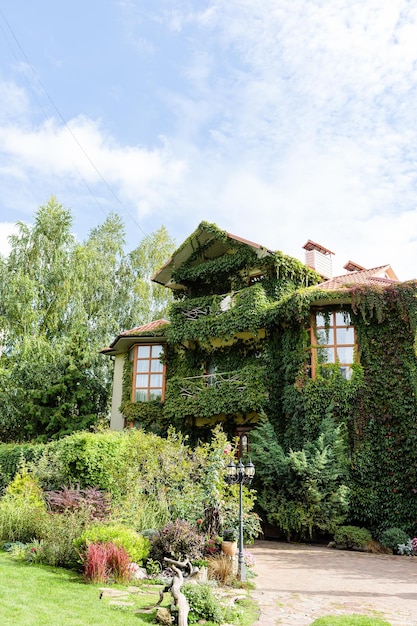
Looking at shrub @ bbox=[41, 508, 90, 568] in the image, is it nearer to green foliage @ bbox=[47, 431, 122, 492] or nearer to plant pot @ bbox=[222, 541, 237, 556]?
plant pot @ bbox=[222, 541, 237, 556]

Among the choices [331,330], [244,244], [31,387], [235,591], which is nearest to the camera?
[235,591]

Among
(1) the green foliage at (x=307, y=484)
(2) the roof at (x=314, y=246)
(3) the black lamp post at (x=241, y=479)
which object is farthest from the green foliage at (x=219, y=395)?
(3) the black lamp post at (x=241, y=479)

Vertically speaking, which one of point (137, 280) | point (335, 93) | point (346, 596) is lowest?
point (346, 596)

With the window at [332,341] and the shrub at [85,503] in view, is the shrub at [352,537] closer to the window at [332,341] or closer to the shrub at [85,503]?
the window at [332,341]

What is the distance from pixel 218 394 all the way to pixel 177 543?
32.6 feet

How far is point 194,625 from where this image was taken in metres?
7.78

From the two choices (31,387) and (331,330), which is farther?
(31,387)

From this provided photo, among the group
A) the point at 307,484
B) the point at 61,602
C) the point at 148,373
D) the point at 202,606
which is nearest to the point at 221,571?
the point at 202,606

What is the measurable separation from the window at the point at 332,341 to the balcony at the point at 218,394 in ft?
7.72

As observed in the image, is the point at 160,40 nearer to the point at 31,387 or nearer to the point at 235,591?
the point at 235,591

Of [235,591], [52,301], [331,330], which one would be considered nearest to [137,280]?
[52,301]

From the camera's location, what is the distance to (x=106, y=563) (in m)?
9.88

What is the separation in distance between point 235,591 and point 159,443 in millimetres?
5477

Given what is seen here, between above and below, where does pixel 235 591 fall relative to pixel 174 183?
below
